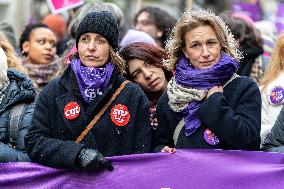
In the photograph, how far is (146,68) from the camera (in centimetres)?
644

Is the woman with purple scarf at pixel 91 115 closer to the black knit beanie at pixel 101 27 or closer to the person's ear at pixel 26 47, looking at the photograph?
the black knit beanie at pixel 101 27

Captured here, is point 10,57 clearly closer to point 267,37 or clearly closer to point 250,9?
point 267,37

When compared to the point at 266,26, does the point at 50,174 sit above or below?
below

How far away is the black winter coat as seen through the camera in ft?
19.2

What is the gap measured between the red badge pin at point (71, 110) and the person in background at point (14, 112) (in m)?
0.44

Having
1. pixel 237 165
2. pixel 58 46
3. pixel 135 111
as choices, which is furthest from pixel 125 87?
pixel 58 46

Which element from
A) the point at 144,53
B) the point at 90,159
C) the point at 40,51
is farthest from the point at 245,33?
the point at 90,159

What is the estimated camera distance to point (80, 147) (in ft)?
17.8

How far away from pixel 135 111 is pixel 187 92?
1.33 feet

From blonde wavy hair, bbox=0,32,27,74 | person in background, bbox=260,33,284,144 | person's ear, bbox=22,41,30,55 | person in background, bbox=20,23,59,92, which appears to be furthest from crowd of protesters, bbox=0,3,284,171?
person's ear, bbox=22,41,30,55

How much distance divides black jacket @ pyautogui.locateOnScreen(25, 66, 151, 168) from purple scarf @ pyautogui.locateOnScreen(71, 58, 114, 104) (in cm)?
4

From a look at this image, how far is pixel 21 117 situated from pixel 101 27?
922mm

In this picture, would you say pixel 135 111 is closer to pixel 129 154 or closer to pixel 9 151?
pixel 129 154

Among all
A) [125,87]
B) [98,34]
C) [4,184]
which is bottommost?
[4,184]
